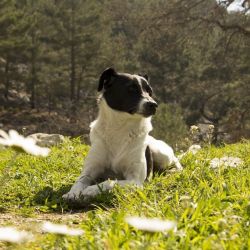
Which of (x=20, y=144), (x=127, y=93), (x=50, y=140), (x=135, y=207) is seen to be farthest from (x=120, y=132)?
(x=50, y=140)

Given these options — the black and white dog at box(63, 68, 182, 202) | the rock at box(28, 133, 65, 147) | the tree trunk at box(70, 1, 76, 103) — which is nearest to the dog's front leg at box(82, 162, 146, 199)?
the black and white dog at box(63, 68, 182, 202)

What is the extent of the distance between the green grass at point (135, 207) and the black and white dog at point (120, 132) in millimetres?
295

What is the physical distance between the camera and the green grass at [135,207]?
2.42 m

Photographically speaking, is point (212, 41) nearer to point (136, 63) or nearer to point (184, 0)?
point (136, 63)

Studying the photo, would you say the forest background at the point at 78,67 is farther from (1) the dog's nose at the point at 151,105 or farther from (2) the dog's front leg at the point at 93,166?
(1) the dog's nose at the point at 151,105

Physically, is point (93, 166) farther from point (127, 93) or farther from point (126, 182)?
point (127, 93)

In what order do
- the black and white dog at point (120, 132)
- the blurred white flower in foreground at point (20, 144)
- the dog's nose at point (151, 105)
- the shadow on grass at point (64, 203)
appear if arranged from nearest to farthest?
the blurred white flower in foreground at point (20, 144) < the shadow on grass at point (64, 203) < the dog's nose at point (151, 105) < the black and white dog at point (120, 132)

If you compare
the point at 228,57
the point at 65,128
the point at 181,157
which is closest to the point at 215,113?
the point at 228,57

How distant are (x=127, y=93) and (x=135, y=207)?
6.52ft

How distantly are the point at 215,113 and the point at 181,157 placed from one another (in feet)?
88.5

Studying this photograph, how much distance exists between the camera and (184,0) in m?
19.2

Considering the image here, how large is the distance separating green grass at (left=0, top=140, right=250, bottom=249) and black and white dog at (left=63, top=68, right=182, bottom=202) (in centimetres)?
30

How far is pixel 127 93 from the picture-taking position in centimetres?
505

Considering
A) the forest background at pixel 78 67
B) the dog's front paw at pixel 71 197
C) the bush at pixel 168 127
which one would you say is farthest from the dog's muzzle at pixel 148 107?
the forest background at pixel 78 67
